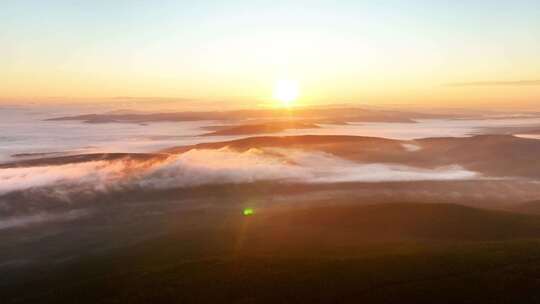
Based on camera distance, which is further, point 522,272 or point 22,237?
point 22,237

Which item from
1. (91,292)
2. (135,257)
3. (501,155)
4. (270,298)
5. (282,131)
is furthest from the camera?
(282,131)

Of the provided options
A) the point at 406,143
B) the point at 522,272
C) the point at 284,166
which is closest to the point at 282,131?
the point at 406,143

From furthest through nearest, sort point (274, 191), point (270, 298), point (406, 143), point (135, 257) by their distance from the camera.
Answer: point (406, 143)
point (274, 191)
point (135, 257)
point (270, 298)

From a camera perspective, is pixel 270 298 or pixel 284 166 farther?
pixel 284 166

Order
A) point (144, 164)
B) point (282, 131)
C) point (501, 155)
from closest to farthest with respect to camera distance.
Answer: point (144, 164)
point (501, 155)
point (282, 131)

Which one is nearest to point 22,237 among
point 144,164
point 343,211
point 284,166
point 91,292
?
point 91,292

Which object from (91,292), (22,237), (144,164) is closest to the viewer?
(91,292)

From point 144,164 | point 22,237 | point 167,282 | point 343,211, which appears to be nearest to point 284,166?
point 144,164

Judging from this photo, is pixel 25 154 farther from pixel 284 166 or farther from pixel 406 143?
pixel 406 143

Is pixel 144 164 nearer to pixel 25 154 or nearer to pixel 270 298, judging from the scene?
pixel 25 154
